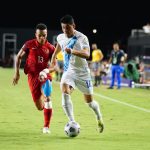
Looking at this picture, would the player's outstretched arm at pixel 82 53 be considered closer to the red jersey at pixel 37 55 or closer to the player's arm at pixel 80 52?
the player's arm at pixel 80 52

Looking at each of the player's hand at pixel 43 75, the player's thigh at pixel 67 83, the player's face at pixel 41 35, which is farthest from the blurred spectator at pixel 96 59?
the player's thigh at pixel 67 83

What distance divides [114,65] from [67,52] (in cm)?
1694

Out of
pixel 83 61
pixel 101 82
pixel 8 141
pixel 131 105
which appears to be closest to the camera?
pixel 8 141

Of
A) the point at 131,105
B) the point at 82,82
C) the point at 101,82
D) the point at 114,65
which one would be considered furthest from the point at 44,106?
the point at 101,82

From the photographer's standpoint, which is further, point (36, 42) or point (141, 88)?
point (141, 88)

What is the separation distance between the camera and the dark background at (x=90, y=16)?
60.0 metres

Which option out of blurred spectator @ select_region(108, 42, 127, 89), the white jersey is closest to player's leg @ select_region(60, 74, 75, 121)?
the white jersey

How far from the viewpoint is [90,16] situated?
63.4 meters

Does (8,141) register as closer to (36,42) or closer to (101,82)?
(36,42)

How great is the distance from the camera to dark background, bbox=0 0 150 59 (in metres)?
60.0

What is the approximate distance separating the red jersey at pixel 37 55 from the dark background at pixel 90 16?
4662 centimetres

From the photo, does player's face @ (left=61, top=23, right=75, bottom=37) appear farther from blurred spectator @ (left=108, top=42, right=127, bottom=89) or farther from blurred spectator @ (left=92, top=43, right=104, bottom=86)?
blurred spectator @ (left=92, top=43, right=104, bottom=86)

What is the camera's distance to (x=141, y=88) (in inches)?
1126

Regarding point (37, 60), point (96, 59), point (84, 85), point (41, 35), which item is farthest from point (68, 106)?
point (96, 59)
